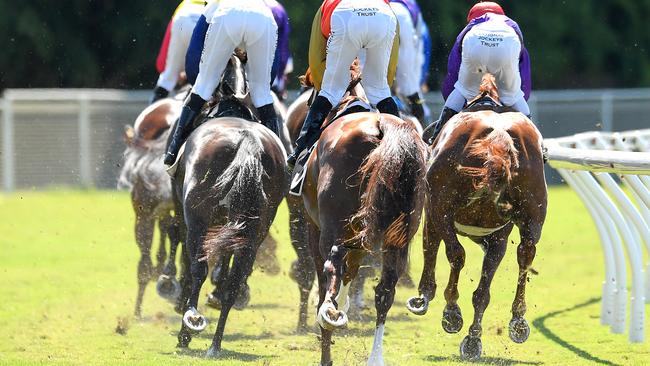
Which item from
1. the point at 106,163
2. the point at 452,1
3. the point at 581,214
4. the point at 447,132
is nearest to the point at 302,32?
the point at 452,1

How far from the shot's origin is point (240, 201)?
26.8 ft

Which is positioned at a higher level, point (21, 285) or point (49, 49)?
point (21, 285)

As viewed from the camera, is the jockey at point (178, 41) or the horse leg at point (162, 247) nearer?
the horse leg at point (162, 247)

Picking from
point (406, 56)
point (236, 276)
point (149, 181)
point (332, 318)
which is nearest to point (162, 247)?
point (149, 181)

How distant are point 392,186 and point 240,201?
142cm

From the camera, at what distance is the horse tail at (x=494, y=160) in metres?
7.41

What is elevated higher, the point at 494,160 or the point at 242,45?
the point at 242,45

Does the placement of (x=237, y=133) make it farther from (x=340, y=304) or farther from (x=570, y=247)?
(x=570, y=247)

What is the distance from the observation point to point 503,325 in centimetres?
947

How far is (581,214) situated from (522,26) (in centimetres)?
753

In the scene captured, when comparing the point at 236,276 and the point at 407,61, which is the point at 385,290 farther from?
the point at 407,61

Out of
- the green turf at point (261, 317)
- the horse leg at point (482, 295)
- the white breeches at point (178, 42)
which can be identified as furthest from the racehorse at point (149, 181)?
the horse leg at point (482, 295)

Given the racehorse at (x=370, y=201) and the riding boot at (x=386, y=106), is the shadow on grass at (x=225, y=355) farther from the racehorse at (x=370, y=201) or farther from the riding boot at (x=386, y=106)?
the riding boot at (x=386, y=106)

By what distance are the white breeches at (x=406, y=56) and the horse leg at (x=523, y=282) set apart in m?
3.63
